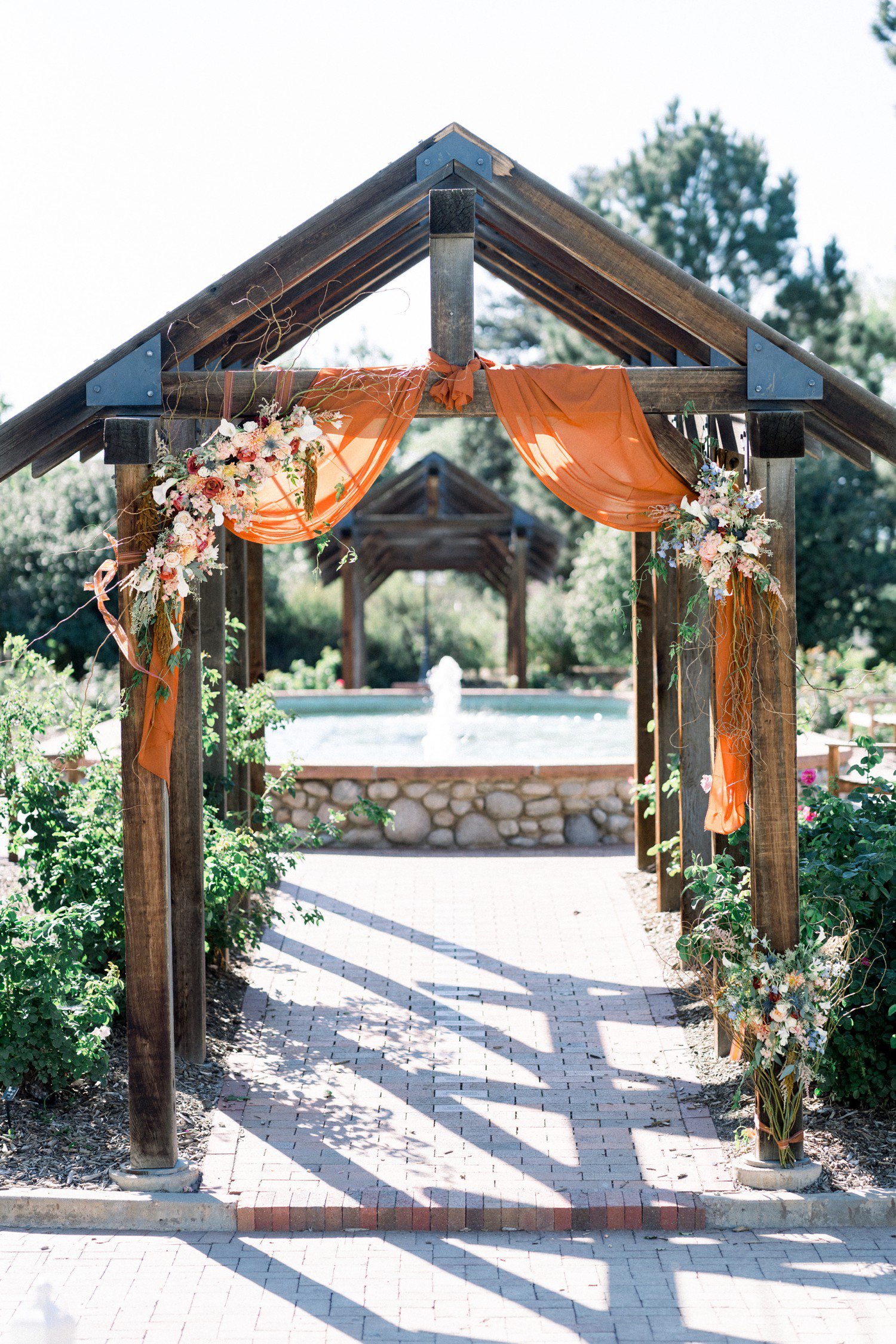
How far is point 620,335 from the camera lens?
5.94 meters

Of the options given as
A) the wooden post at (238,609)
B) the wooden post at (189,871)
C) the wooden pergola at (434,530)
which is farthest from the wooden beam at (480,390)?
the wooden pergola at (434,530)

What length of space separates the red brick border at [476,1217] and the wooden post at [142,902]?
1.40ft

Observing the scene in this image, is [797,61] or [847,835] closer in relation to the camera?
[847,835]

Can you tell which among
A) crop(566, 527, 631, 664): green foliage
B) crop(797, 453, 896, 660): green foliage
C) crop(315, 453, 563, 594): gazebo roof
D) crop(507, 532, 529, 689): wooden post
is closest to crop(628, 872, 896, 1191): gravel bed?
crop(315, 453, 563, 594): gazebo roof

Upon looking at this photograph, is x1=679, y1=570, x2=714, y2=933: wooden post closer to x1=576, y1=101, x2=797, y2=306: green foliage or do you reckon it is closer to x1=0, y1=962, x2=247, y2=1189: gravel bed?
x1=0, y1=962, x2=247, y2=1189: gravel bed

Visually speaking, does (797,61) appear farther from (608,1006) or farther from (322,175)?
(608,1006)

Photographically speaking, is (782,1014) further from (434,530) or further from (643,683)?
(434,530)

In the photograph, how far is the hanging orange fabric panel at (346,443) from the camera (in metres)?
4.08

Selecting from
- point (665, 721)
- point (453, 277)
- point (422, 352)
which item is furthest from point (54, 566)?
point (453, 277)

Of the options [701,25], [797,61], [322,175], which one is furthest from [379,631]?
[701,25]

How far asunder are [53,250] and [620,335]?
86.2 ft

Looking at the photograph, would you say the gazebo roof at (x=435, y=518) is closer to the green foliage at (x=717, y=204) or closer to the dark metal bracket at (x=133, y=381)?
the green foliage at (x=717, y=204)

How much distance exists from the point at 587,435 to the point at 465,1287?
275 centimetres

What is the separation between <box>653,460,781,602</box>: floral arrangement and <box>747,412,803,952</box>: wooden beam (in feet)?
0.19
